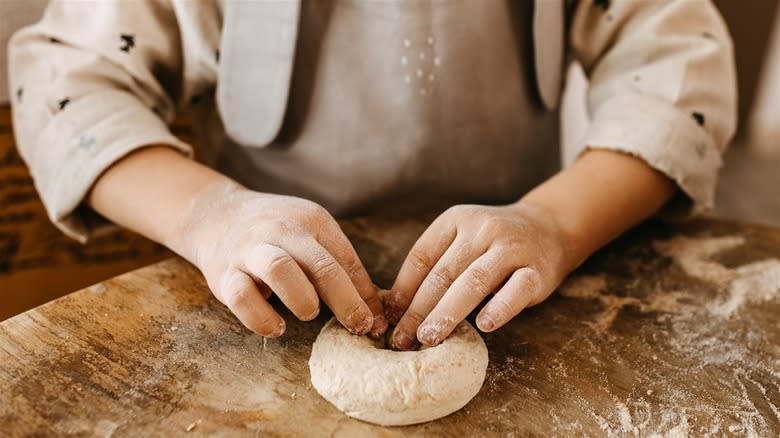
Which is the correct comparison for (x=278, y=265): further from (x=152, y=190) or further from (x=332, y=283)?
(x=152, y=190)

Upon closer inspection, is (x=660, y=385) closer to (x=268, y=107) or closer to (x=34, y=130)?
(x=268, y=107)

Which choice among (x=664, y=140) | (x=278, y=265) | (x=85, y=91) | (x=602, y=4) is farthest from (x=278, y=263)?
(x=602, y=4)

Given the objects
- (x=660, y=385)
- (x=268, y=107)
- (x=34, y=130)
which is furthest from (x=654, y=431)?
(x=34, y=130)

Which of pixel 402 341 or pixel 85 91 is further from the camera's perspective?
pixel 85 91

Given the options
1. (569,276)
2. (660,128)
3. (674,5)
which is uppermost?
(674,5)

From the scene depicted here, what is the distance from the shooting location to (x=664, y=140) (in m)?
0.81

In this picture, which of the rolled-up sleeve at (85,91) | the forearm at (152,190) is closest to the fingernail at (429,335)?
the forearm at (152,190)

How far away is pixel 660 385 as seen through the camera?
0.61 meters

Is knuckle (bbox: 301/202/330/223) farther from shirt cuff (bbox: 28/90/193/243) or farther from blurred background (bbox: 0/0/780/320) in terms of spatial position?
blurred background (bbox: 0/0/780/320)

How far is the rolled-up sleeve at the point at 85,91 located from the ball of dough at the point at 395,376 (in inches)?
14.4

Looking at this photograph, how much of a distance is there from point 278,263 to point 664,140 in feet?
1.72

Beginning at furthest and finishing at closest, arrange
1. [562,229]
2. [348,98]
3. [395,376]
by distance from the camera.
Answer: [348,98] → [562,229] → [395,376]

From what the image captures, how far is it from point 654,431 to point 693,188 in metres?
0.39

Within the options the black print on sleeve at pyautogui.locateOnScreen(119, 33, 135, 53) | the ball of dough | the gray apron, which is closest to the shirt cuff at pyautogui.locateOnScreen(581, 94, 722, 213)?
the gray apron
